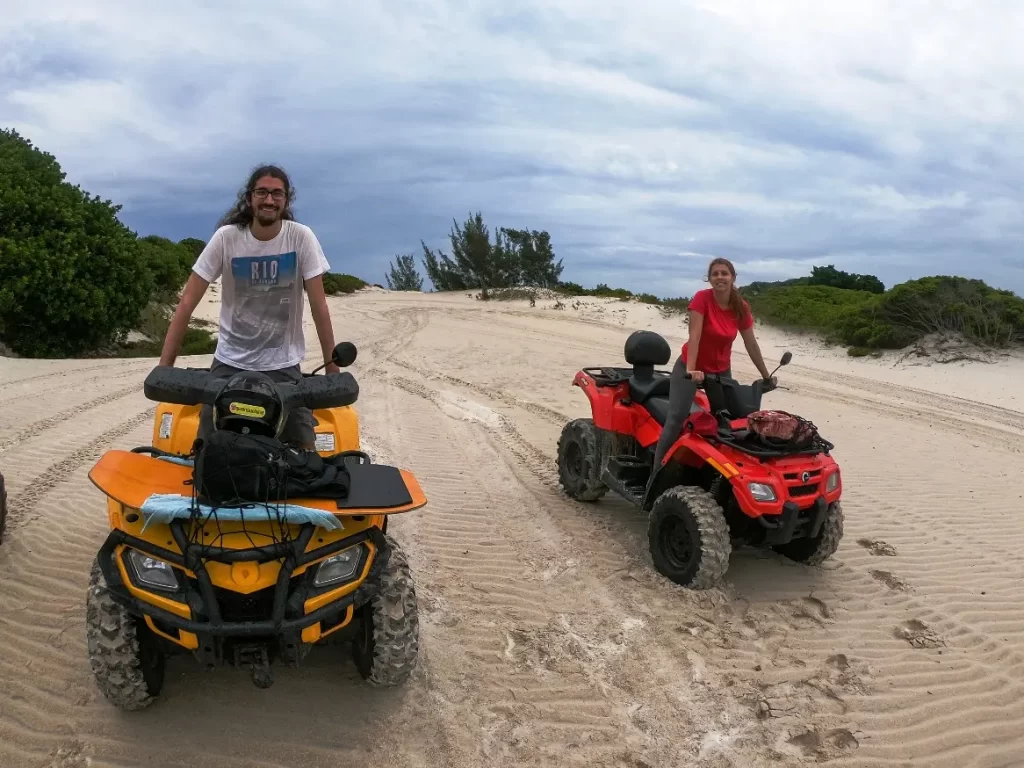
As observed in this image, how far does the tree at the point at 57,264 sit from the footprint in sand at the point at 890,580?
53.8ft

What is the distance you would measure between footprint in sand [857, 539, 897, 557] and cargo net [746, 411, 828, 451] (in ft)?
5.12

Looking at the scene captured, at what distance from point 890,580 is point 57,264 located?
16.8 m

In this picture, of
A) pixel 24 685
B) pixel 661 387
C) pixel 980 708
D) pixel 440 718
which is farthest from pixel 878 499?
pixel 24 685

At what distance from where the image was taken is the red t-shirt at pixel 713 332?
5449mm

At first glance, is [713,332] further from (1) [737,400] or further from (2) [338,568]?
(2) [338,568]

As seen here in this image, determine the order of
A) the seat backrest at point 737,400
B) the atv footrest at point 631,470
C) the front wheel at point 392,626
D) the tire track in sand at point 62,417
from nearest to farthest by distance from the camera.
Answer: the front wheel at point 392,626 < the seat backrest at point 737,400 < the atv footrest at point 631,470 < the tire track in sand at point 62,417

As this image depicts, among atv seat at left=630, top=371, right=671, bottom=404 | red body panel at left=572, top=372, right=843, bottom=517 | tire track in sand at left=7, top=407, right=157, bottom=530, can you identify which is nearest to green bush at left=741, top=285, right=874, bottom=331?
atv seat at left=630, top=371, right=671, bottom=404

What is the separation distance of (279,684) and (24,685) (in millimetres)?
1100

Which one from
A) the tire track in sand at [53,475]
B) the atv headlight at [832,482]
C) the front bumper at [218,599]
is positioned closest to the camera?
the front bumper at [218,599]

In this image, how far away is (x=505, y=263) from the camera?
3744 centimetres

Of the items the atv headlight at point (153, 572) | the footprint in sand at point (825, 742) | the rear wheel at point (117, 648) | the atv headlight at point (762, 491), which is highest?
the atv headlight at point (762, 491)

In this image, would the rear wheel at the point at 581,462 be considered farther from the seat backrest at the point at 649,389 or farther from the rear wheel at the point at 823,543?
the rear wheel at the point at 823,543

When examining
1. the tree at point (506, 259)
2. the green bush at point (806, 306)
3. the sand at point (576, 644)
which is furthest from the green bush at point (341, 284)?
the sand at point (576, 644)

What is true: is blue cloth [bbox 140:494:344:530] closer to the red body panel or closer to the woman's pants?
the red body panel
